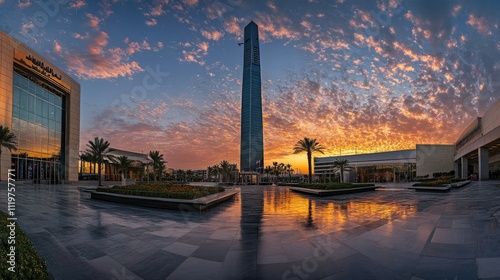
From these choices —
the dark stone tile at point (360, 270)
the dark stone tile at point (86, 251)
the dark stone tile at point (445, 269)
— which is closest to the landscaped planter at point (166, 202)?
the dark stone tile at point (86, 251)

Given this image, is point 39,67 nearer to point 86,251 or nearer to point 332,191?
point 332,191

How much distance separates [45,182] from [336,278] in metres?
58.2

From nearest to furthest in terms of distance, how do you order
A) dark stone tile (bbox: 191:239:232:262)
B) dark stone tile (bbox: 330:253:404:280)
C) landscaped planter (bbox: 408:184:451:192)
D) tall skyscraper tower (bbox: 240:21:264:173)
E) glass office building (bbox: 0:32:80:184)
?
dark stone tile (bbox: 330:253:404:280) → dark stone tile (bbox: 191:239:232:262) → landscaped planter (bbox: 408:184:451:192) → glass office building (bbox: 0:32:80:184) → tall skyscraper tower (bbox: 240:21:264:173)

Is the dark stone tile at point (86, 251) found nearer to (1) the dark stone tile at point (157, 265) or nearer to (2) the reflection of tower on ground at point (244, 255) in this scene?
(1) the dark stone tile at point (157, 265)

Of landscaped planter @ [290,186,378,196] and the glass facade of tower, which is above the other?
the glass facade of tower

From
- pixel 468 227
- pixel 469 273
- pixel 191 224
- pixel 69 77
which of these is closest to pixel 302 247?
pixel 469 273

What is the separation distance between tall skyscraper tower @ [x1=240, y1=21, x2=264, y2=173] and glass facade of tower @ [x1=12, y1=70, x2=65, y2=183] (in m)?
96.2

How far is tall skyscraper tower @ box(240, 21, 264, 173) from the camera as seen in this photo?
144 metres

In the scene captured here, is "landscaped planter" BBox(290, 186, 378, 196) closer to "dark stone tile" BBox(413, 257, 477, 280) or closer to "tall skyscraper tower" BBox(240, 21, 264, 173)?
"dark stone tile" BBox(413, 257, 477, 280)

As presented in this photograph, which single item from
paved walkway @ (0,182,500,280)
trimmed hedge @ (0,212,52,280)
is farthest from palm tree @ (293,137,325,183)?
trimmed hedge @ (0,212,52,280)

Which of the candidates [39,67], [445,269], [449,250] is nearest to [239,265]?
[445,269]

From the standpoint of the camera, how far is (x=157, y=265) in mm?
5699

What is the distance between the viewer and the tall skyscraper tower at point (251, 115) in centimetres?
14362

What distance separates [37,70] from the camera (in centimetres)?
4625
